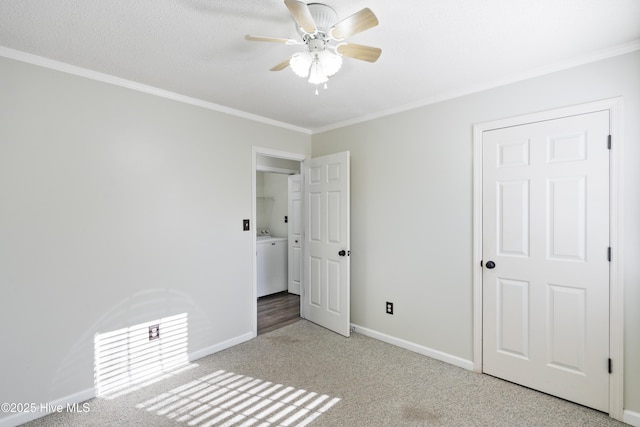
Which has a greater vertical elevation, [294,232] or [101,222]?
[101,222]

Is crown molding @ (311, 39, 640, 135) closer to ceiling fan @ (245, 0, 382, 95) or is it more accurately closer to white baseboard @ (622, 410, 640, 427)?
ceiling fan @ (245, 0, 382, 95)

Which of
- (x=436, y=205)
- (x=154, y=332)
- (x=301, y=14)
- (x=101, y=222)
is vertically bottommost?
(x=154, y=332)

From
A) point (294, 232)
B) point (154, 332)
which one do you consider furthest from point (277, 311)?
point (154, 332)

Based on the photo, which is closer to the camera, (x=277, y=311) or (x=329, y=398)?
(x=329, y=398)

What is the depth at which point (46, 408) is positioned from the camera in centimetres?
210

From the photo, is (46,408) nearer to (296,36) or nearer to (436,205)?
(296,36)

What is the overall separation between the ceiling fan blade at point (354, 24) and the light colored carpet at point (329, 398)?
232cm

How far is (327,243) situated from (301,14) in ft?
8.49

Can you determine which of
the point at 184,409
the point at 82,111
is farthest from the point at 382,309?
the point at 82,111

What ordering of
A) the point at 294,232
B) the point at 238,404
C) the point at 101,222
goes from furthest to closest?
the point at 294,232 < the point at 101,222 < the point at 238,404

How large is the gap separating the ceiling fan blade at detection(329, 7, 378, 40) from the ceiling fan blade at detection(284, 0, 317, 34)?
0.38ft

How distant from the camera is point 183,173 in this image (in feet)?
9.32

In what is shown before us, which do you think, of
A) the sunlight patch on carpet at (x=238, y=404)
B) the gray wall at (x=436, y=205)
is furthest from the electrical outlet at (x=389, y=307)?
the sunlight patch on carpet at (x=238, y=404)

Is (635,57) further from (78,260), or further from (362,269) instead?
(78,260)
